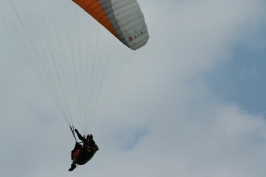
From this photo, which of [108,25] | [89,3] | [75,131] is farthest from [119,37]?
[75,131]

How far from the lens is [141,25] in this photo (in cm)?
1802

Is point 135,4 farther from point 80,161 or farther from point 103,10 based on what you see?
point 80,161

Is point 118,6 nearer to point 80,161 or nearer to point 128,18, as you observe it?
point 128,18

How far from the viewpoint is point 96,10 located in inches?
690

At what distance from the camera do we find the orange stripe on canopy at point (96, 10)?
1728cm

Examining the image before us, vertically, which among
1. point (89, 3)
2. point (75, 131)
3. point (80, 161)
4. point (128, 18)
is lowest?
point (80, 161)

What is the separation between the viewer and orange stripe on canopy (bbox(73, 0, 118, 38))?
17.3 m

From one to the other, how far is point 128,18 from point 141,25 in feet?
2.15

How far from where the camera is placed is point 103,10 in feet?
57.5

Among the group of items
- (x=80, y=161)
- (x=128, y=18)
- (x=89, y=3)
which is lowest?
(x=80, y=161)

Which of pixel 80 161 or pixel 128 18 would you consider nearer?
pixel 80 161

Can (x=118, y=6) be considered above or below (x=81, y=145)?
above

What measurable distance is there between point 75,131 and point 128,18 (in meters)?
5.21

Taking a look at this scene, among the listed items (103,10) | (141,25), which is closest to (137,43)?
(141,25)
